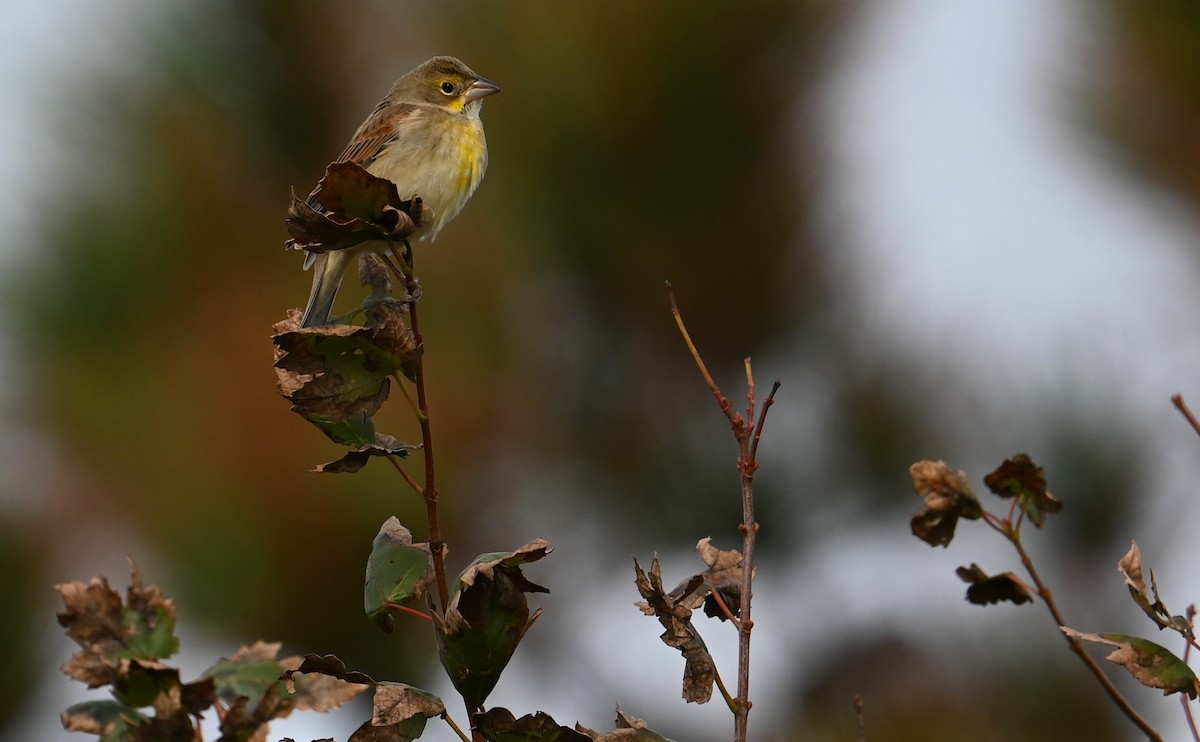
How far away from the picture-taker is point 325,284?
11.8 feet

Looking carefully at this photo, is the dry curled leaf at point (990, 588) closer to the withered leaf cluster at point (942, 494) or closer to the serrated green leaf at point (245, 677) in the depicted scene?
the withered leaf cluster at point (942, 494)

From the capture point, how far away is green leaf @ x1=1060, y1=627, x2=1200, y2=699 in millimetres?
1203

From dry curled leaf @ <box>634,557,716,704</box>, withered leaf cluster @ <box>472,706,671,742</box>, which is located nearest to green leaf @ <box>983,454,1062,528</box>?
dry curled leaf @ <box>634,557,716,704</box>

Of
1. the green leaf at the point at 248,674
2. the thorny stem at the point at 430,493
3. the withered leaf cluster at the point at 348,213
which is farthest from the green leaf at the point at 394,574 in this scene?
the green leaf at the point at 248,674

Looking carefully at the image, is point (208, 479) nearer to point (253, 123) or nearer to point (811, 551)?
point (253, 123)

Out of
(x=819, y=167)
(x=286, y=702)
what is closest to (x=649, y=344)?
(x=819, y=167)

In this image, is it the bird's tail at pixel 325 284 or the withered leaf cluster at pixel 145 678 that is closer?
the withered leaf cluster at pixel 145 678

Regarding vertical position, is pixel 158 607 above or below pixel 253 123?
below

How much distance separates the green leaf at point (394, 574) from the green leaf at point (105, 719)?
1.40ft

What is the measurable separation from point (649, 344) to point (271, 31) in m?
1.56

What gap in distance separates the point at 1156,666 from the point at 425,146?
2.60 meters

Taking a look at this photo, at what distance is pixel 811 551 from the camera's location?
14.5 feet

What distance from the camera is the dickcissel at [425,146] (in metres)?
3.44

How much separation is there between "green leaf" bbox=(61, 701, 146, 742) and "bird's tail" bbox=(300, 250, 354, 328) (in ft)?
8.22
